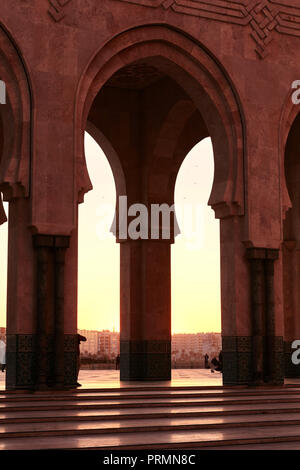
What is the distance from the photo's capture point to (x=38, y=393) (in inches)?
320

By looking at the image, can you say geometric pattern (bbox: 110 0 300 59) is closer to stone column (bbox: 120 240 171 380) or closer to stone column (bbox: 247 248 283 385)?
stone column (bbox: 247 248 283 385)

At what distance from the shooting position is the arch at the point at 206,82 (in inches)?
368

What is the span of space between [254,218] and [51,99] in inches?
113

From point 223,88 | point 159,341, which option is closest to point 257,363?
point 159,341

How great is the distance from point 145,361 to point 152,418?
16.4 feet

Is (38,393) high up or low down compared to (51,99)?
down

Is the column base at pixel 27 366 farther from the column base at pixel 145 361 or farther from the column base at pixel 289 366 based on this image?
the column base at pixel 289 366

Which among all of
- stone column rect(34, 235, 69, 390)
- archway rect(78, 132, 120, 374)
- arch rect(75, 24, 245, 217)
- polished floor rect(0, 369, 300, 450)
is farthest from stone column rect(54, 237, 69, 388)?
archway rect(78, 132, 120, 374)

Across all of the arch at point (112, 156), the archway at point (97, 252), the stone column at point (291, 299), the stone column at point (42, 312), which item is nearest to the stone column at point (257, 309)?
the stone column at point (42, 312)

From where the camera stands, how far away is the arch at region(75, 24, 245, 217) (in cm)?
934

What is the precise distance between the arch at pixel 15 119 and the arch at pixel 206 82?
950 mm

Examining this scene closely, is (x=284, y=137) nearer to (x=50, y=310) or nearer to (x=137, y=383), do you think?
(x=137, y=383)
